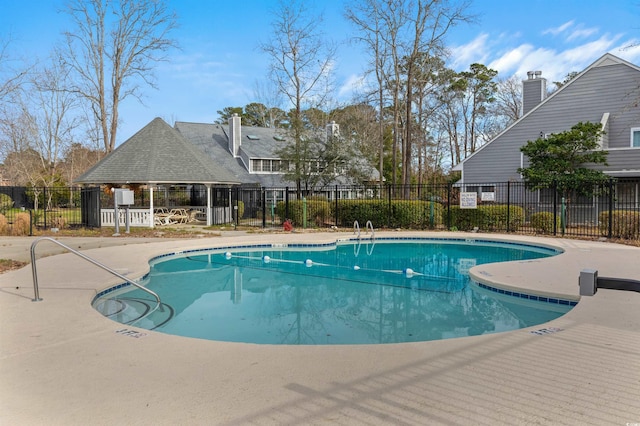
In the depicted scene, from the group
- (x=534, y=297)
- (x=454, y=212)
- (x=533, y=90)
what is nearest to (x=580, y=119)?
(x=533, y=90)

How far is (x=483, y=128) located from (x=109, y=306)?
37.8 meters

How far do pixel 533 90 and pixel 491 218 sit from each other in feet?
30.3

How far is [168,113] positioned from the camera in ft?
139

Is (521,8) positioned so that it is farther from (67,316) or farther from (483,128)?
(483,128)

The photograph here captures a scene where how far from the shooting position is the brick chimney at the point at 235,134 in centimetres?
2997

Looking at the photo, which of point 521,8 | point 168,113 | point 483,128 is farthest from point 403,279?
point 168,113

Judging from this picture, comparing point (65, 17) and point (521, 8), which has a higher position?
point (65, 17)

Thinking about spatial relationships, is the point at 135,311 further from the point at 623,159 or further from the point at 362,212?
the point at 623,159

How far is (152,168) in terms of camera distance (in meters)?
18.6

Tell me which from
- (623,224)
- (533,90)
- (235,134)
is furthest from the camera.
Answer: (235,134)

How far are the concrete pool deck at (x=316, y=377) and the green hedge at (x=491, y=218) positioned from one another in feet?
39.2

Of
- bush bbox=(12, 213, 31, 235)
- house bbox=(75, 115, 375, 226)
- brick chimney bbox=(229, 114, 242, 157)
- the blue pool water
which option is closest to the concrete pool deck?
the blue pool water

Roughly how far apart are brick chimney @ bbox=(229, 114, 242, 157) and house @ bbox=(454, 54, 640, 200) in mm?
15230

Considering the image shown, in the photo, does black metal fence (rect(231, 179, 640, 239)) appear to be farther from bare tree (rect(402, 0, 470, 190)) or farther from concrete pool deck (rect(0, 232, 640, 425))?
concrete pool deck (rect(0, 232, 640, 425))
